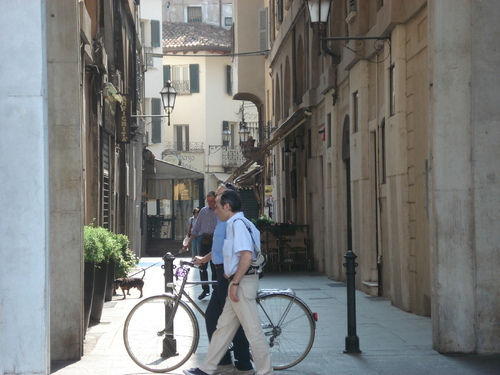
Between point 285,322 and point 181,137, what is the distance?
48205mm

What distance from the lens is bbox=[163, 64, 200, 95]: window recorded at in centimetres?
5606

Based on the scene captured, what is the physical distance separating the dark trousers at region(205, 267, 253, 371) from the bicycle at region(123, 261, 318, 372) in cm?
12

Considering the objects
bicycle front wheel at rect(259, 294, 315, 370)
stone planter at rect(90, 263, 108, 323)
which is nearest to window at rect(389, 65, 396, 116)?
stone planter at rect(90, 263, 108, 323)

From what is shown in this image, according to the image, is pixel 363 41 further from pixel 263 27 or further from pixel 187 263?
pixel 263 27

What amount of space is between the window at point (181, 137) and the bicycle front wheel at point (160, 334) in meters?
47.8

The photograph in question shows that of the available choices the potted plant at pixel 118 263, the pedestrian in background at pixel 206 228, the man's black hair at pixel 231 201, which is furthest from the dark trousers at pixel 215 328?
the pedestrian in background at pixel 206 228

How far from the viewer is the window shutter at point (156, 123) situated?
5191cm

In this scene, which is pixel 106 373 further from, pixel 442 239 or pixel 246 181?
pixel 246 181

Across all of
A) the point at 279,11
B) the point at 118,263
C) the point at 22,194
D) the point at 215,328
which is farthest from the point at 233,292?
the point at 279,11

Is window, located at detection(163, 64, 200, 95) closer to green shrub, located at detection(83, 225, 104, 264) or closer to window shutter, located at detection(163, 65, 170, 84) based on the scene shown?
window shutter, located at detection(163, 65, 170, 84)

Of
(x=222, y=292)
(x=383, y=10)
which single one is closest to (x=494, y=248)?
(x=222, y=292)

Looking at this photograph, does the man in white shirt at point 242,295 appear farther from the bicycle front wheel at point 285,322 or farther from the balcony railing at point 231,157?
the balcony railing at point 231,157

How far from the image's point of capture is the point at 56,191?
9.28 metres

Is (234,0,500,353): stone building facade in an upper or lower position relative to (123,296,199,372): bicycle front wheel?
upper
